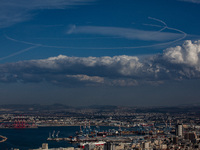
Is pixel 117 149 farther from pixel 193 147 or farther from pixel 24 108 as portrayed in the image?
pixel 24 108

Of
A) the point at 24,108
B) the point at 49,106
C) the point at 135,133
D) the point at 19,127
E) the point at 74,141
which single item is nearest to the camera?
the point at 74,141

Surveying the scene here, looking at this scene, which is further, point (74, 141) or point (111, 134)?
point (111, 134)

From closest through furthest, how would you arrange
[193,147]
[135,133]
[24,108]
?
1. [193,147]
2. [135,133]
3. [24,108]

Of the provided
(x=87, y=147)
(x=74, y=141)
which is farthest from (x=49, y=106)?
(x=87, y=147)

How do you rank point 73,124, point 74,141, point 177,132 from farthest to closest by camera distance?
point 73,124 → point 177,132 → point 74,141

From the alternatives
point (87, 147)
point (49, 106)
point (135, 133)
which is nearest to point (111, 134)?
point (135, 133)

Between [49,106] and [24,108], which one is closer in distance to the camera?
[24,108]

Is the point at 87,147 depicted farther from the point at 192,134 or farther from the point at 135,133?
the point at 135,133

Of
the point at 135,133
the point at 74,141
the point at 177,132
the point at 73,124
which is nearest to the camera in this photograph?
the point at 74,141
